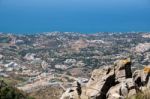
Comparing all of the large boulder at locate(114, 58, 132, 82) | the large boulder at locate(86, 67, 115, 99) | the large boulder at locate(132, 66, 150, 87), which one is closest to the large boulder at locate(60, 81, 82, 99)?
the large boulder at locate(86, 67, 115, 99)

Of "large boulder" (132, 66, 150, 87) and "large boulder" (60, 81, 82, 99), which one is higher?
"large boulder" (132, 66, 150, 87)

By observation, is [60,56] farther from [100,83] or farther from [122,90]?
[122,90]

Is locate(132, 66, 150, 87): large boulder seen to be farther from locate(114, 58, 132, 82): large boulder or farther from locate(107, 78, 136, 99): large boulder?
locate(107, 78, 136, 99): large boulder

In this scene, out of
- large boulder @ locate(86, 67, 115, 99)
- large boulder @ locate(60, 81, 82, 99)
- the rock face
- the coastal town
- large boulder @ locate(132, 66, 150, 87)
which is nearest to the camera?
the rock face

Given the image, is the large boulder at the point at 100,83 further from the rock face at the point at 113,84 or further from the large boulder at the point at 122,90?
the large boulder at the point at 122,90

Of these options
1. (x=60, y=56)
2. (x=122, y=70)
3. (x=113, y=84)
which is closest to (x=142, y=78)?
(x=122, y=70)

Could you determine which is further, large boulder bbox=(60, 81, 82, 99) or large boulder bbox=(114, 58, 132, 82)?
large boulder bbox=(114, 58, 132, 82)

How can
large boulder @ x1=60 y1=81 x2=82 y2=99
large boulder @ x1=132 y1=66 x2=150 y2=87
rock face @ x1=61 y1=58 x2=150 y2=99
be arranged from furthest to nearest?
1. large boulder @ x1=132 y1=66 x2=150 y2=87
2. large boulder @ x1=60 y1=81 x2=82 y2=99
3. rock face @ x1=61 y1=58 x2=150 y2=99

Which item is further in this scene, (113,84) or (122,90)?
(113,84)

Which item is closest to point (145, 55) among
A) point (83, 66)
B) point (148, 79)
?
point (83, 66)
